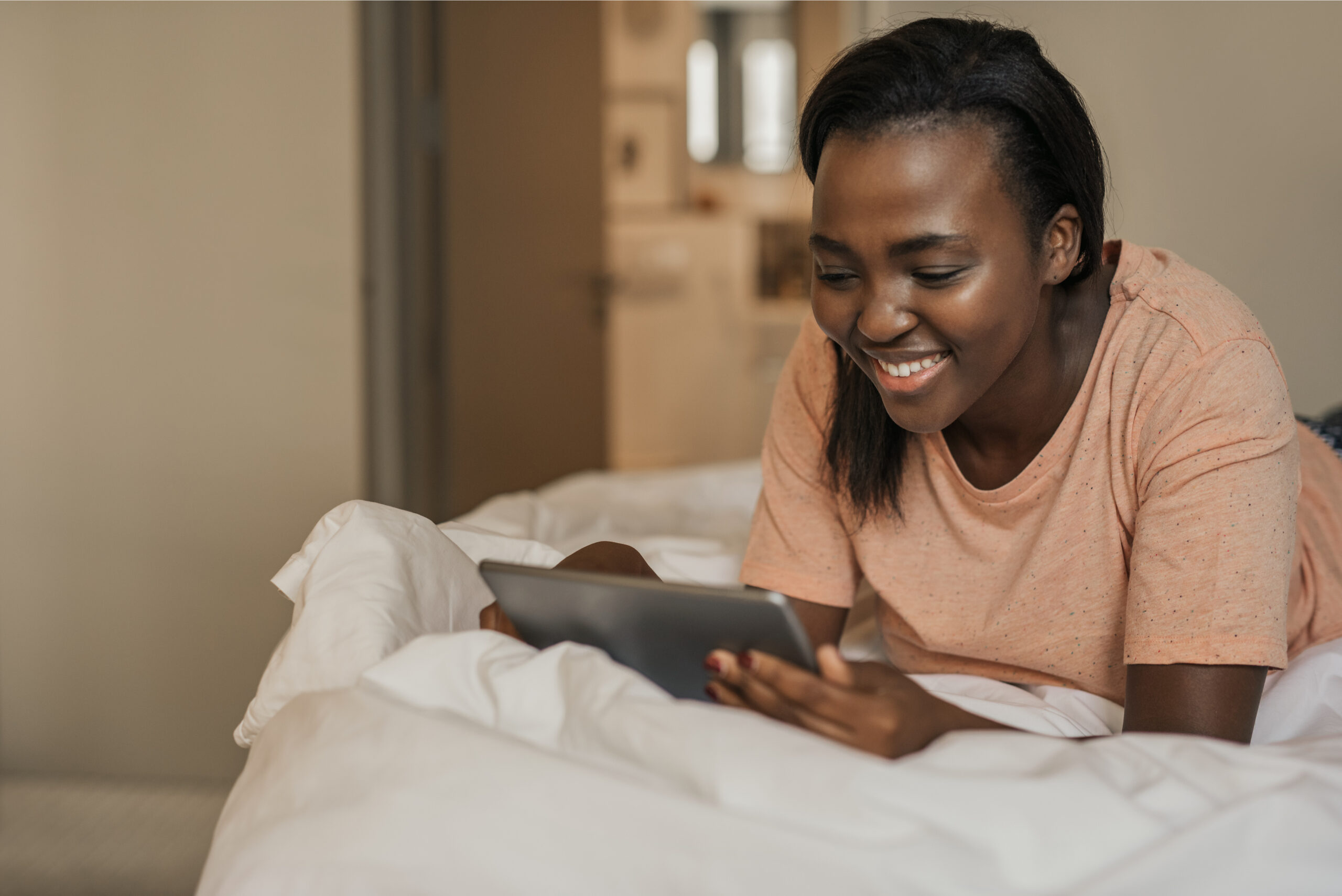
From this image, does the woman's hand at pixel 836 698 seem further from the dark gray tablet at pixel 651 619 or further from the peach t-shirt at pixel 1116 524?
the peach t-shirt at pixel 1116 524

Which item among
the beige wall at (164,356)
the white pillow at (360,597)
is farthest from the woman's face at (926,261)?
the beige wall at (164,356)

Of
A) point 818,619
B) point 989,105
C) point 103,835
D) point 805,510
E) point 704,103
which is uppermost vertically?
point 704,103

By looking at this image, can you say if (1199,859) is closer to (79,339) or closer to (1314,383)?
(1314,383)

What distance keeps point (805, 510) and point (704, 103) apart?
3735mm

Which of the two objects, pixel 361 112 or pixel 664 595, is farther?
Answer: pixel 361 112

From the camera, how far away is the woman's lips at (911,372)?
0.81 m

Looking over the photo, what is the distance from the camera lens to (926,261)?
0.75 metres

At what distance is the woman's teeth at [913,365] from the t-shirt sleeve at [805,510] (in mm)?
221

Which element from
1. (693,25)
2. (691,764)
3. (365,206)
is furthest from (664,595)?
(693,25)

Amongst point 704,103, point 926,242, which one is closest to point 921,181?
point 926,242

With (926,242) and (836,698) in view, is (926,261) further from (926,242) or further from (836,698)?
(836,698)

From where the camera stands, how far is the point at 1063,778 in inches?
21.9

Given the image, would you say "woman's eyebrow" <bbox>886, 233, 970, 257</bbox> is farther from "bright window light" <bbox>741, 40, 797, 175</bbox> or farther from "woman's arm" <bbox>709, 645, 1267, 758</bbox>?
"bright window light" <bbox>741, 40, 797, 175</bbox>

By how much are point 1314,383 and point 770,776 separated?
Answer: 173 cm
